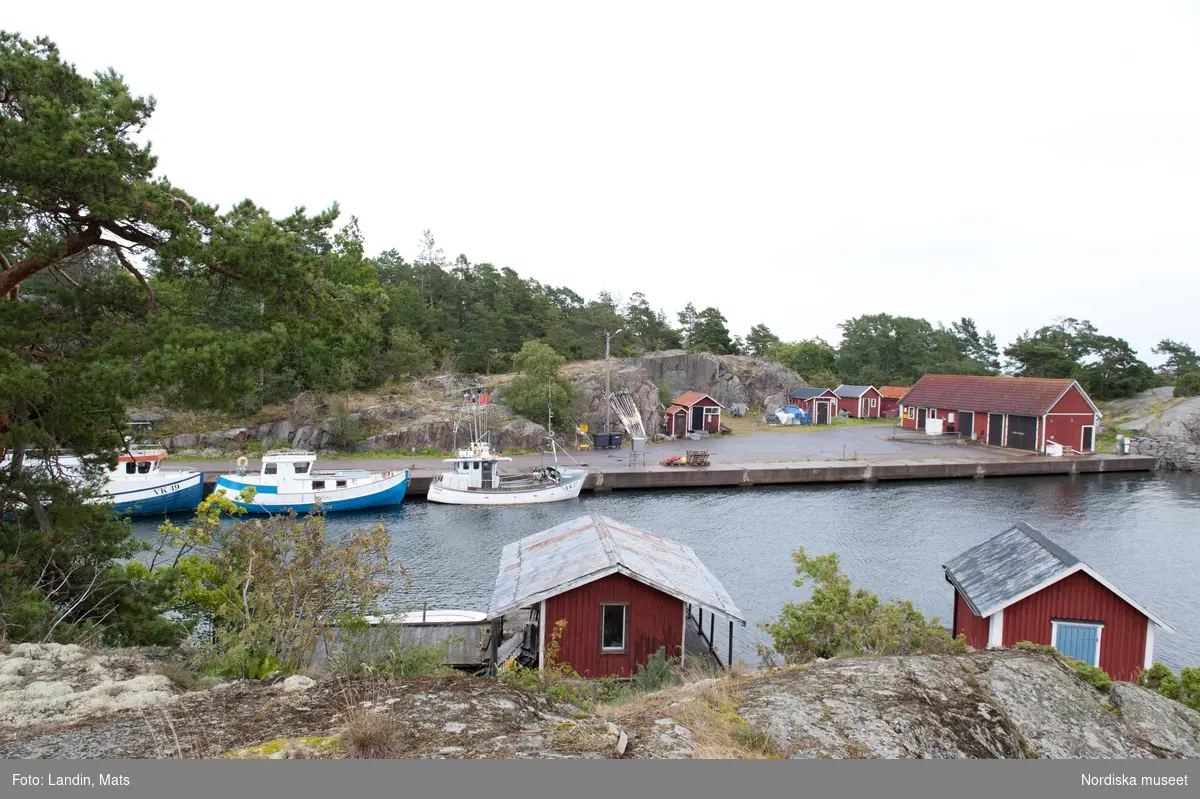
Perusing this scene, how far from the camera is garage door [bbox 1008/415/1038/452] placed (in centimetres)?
4381

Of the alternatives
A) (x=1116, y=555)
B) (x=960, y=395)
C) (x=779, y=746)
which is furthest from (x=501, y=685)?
(x=960, y=395)

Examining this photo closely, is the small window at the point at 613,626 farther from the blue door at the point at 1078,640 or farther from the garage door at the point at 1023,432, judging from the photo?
the garage door at the point at 1023,432

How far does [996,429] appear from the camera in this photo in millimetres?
46625

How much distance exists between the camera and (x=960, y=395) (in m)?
50.3

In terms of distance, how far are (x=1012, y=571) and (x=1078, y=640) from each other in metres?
1.43

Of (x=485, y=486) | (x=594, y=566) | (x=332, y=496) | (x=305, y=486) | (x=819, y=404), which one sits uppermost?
(x=819, y=404)

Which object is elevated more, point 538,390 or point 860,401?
point 538,390

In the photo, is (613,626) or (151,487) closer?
(613,626)

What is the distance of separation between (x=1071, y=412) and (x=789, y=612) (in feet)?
136

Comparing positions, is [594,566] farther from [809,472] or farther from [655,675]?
[809,472]

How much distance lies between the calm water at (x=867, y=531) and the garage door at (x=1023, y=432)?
5.78m

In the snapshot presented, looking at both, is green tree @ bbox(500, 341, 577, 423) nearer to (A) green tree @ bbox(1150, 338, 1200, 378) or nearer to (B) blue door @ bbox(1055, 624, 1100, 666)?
(B) blue door @ bbox(1055, 624, 1100, 666)

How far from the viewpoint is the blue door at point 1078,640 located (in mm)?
12219

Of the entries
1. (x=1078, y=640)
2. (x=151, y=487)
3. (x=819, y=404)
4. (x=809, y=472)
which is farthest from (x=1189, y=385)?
(x=151, y=487)
